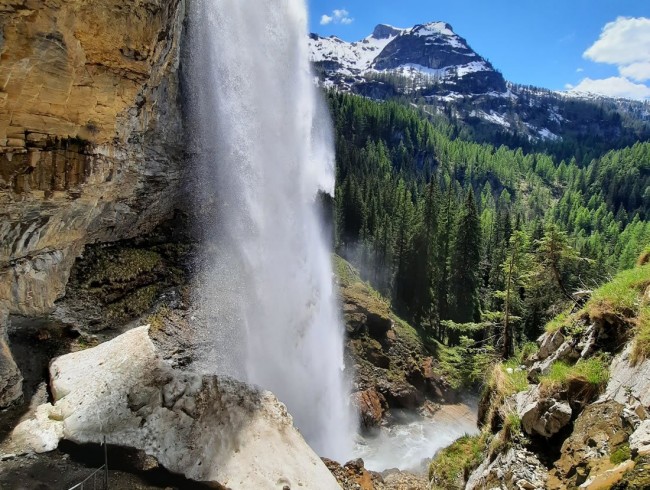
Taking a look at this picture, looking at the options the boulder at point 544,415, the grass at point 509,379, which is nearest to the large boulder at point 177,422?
the grass at point 509,379

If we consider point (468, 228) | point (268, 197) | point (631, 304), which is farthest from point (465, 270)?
point (631, 304)

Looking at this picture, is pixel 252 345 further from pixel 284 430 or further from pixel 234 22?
pixel 234 22

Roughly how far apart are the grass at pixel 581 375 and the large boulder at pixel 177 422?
6.47m

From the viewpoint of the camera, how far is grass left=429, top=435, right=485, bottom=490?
398 inches

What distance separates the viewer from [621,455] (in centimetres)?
557

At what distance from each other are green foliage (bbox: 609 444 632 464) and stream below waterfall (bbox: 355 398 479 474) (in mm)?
15933

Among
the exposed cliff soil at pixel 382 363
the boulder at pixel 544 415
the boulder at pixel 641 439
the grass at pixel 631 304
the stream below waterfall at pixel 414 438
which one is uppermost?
the grass at pixel 631 304

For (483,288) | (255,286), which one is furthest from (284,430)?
(483,288)

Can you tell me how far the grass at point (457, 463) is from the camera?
33.2ft

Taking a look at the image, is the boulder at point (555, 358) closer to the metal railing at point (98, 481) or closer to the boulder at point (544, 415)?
the boulder at point (544, 415)

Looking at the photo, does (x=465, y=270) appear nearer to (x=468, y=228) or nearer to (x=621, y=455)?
(x=468, y=228)

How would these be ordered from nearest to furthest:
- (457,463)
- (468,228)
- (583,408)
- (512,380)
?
(583,408) < (512,380) < (457,463) < (468,228)

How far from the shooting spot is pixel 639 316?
763 cm

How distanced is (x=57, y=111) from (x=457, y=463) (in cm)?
1294
